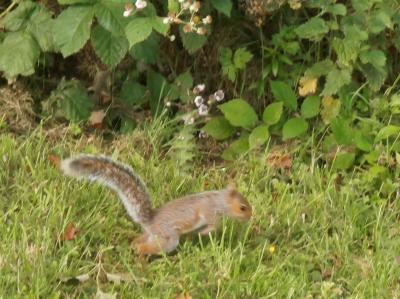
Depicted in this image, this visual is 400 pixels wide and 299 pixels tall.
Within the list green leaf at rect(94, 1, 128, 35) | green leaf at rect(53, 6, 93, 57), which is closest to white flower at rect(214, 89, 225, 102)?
green leaf at rect(94, 1, 128, 35)

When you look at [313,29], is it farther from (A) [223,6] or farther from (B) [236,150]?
(B) [236,150]

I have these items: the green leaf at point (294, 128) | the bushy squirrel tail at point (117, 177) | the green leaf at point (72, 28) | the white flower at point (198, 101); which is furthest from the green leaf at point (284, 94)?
the bushy squirrel tail at point (117, 177)

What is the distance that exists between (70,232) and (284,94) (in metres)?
1.67

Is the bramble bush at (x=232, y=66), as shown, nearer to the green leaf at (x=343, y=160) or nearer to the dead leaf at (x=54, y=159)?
the green leaf at (x=343, y=160)

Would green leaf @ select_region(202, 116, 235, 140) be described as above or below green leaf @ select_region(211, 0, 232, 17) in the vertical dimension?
below

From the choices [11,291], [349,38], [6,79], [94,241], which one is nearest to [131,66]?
[6,79]

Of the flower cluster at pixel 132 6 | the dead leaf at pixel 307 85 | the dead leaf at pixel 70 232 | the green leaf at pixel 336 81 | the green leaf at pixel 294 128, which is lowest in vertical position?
the green leaf at pixel 294 128

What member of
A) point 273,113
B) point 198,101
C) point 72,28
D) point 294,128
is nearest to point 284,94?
point 273,113

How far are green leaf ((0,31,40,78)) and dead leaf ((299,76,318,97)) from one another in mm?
1376

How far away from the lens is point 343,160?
5445 mm

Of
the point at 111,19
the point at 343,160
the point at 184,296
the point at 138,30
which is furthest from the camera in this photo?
the point at 343,160

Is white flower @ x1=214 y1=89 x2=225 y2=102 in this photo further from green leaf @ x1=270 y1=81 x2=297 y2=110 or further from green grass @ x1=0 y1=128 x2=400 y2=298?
green grass @ x1=0 y1=128 x2=400 y2=298

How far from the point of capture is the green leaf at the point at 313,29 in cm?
558

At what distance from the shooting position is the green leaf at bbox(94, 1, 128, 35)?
530cm
